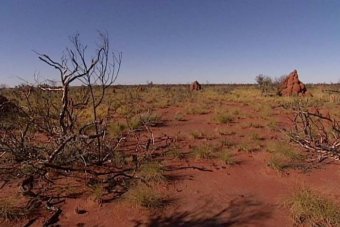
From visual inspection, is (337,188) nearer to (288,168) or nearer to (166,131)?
(288,168)

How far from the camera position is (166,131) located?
12.0 m

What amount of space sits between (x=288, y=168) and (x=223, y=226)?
323cm

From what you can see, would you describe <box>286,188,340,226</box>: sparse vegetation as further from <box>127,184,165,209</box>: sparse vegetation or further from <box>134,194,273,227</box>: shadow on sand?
<box>127,184,165,209</box>: sparse vegetation

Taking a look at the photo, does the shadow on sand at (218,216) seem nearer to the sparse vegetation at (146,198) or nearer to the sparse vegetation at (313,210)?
the sparse vegetation at (146,198)

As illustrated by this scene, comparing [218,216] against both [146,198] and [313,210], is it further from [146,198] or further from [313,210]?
[313,210]

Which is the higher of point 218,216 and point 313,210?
point 313,210

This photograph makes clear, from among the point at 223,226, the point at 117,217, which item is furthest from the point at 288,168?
the point at 117,217

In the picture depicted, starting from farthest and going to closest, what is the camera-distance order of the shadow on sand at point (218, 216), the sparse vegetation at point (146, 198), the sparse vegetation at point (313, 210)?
the sparse vegetation at point (146, 198)
the shadow on sand at point (218, 216)
the sparse vegetation at point (313, 210)

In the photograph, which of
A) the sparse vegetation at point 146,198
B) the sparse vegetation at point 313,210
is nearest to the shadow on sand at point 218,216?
the sparse vegetation at point 146,198

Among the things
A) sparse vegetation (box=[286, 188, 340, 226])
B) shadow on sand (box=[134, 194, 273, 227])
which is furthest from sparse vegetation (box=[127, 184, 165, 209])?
sparse vegetation (box=[286, 188, 340, 226])

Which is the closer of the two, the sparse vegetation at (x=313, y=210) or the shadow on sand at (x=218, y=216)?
the sparse vegetation at (x=313, y=210)

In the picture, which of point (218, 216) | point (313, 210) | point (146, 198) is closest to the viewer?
point (313, 210)

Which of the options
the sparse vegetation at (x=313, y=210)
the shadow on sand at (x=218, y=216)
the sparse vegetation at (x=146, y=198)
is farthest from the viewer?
the sparse vegetation at (x=146, y=198)

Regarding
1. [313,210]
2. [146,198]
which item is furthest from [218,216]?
[313,210]
